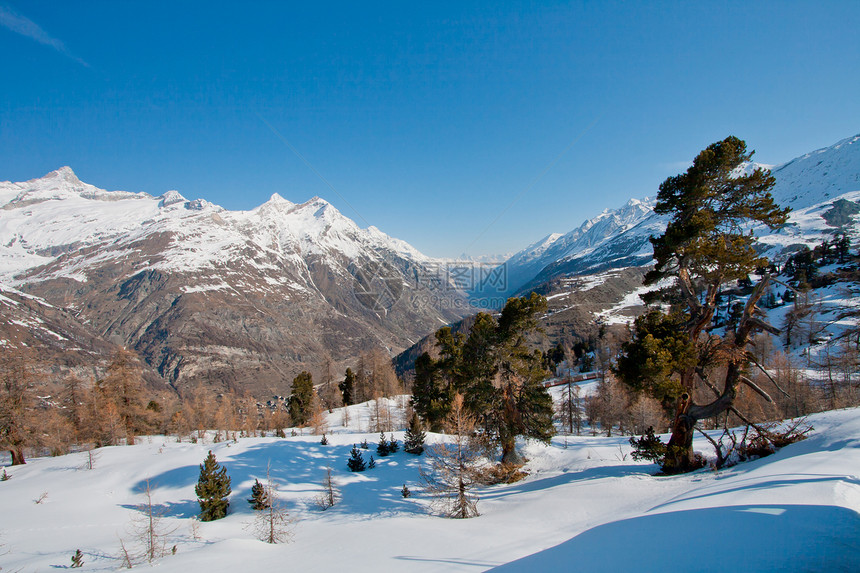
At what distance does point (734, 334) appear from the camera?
566 inches

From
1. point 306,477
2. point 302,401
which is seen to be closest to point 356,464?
point 306,477

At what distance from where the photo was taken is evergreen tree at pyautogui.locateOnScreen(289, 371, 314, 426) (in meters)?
52.6

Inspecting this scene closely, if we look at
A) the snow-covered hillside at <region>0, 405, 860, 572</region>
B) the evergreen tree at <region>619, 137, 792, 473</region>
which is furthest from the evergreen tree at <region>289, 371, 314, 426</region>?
the evergreen tree at <region>619, 137, 792, 473</region>

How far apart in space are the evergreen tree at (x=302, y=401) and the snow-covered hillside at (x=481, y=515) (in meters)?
24.9

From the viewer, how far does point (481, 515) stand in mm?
15555

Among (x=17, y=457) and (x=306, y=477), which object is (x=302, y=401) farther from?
(x=306, y=477)

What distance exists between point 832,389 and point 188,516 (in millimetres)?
60270

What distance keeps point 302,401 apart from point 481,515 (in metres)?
45.0

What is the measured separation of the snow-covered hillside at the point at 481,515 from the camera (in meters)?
6.55

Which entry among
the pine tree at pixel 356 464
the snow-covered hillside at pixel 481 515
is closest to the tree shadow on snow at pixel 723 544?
the snow-covered hillside at pixel 481 515

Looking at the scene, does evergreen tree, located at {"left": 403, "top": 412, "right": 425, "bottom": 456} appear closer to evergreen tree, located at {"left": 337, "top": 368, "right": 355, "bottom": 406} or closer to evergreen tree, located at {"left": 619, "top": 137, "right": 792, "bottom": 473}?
evergreen tree, located at {"left": 619, "top": 137, "right": 792, "bottom": 473}

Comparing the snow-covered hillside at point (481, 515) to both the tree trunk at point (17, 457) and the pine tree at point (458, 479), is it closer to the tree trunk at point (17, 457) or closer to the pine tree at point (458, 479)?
the pine tree at point (458, 479)

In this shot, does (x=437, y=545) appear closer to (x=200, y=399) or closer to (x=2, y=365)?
(x=2, y=365)

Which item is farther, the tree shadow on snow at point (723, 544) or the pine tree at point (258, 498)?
the pine tree at point (258, 498)
